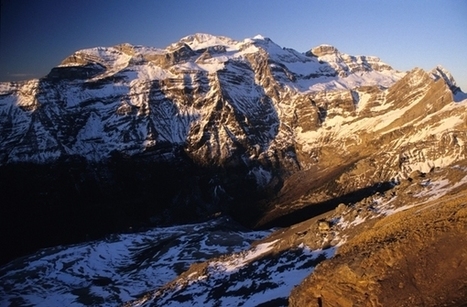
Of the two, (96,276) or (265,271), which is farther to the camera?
(96,276)

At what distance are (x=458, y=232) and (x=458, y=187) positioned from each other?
103ft

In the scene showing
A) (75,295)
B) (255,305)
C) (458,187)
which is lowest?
(75,295)

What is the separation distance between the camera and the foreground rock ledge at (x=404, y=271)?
20391mm

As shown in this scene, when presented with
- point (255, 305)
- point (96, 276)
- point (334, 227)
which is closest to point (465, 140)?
point (96, 276)

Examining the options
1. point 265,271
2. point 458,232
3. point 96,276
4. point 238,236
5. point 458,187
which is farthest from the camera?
point 238,236

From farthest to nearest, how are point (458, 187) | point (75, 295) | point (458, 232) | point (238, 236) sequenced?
1. point (238, 236)
2. point (75, 295)
3. point (458, 187)
4. point (458, 232)

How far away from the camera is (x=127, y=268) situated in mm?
146375

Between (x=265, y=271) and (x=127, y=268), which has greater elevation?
(x=265, y=271)

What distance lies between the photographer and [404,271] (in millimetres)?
21438

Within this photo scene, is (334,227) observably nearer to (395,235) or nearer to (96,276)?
(395,235)

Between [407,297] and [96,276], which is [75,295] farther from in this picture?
[407,297]

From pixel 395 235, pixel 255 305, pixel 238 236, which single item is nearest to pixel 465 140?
pixel 238 236

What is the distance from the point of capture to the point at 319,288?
23.3 m

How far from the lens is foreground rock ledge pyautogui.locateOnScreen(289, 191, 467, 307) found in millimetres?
20391
